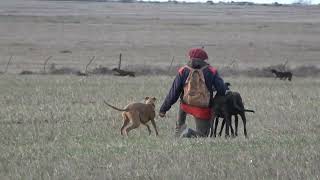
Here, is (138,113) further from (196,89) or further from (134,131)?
(134,131)

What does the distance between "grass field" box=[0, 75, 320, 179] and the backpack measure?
0.80 meters

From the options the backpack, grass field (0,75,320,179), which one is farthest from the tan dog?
the backpack

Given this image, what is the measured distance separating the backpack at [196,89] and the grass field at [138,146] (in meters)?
0.80

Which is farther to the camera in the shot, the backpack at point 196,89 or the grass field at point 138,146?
the backpack at point 196,89

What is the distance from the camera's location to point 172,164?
27.3 ft

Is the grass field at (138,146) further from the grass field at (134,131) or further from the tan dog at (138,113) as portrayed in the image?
the tan dog at (138,113)

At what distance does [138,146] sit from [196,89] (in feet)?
6.67

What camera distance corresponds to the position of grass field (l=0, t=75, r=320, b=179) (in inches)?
312

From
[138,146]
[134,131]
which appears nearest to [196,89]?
[138,146]

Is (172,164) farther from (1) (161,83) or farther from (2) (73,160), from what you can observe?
(1) (161,83)

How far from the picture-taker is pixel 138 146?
32.5ft

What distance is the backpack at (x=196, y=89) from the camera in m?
11.5

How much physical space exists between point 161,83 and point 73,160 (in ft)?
60.4

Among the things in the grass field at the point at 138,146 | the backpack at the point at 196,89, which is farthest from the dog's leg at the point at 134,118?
the backpack at the point at 196,89
